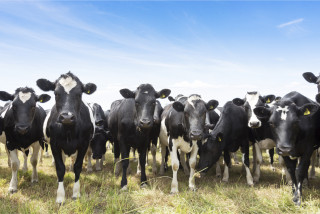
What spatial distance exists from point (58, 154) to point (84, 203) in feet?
4.38

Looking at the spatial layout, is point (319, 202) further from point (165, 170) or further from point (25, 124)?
point (25, 124)

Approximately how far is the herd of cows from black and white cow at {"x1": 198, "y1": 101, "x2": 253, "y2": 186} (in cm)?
3

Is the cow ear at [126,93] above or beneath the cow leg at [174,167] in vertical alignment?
above

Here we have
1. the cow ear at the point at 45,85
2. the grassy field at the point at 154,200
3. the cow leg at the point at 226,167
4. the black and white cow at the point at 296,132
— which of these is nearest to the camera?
the grassy field at the point at 154,200

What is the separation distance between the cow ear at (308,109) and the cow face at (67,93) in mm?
4611

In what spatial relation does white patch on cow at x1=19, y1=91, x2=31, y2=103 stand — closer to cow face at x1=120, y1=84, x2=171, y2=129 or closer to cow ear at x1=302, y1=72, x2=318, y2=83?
cow face at x1=120, y1=84, x2=171, y2=129

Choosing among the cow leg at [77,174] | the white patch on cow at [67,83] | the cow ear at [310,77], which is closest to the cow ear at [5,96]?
the white patch on cow at [67,83]

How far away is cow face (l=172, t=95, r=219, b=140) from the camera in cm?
587

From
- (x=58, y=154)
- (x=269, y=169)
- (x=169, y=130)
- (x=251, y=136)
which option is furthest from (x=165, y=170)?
(x=58, y=154)

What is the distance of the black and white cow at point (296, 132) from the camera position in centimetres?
511

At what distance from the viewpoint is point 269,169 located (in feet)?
29.8

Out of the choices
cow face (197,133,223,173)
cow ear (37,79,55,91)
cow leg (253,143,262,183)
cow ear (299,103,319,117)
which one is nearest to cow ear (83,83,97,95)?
cow ear (37,79,55,91)

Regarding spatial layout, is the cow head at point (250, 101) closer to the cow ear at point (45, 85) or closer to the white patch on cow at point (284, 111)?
the white patch on cow at point (284, 111)

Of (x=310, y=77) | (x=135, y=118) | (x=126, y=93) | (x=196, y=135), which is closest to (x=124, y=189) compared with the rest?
(x=135, y=118)
